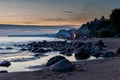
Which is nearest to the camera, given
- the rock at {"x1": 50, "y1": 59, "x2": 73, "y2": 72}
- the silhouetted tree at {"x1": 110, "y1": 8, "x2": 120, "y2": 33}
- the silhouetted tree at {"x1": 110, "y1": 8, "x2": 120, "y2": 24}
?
the rock at {"x1": 50, "y1": 59, "x2": 73, "y2": 72}

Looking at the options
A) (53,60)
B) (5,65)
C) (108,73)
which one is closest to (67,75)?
(108,73)

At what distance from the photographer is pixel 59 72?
56.4 ft

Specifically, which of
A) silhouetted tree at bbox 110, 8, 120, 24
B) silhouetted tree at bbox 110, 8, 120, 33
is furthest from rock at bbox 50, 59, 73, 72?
silhouetted tree at bbox 110, 8, 120, 24

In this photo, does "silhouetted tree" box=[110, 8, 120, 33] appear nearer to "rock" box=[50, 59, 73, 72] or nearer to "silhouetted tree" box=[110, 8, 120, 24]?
"silhouetted tree" box=[110, 8, 120, 24]

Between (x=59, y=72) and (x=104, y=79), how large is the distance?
3.14 meters

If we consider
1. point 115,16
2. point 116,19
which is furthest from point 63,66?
point 115,16

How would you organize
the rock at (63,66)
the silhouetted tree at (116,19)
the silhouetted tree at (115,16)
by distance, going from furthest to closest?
the silhouetted tree at (115,16) → the silhouetted tree at (116,19) → the rock at (63,66)

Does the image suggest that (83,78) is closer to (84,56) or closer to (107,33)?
(84,56)

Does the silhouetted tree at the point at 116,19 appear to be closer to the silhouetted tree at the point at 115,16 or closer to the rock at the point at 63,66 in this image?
the silhouetted tree at the point at 115,16

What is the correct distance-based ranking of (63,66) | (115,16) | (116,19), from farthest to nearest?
(115,16)
(116,19)
(63,66)

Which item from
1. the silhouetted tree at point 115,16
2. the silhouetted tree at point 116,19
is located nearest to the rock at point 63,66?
the silhouetted tree at point 116,19

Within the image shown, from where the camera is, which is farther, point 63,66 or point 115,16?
point 115,16

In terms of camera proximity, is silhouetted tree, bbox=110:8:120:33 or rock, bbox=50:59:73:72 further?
silhouetted tree, bbox=110:8:120:33

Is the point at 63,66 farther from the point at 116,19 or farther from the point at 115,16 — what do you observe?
the point at 115,16
